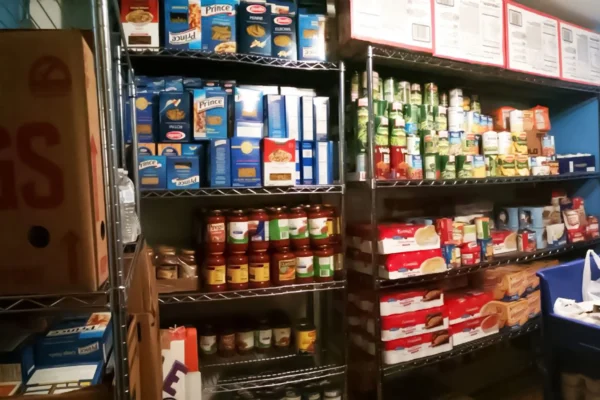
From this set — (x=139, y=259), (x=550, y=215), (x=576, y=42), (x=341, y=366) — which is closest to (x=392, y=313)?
(x=341, y=366)

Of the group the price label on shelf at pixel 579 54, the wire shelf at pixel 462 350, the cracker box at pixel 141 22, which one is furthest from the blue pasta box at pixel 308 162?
the price label on shelf at pixel 579 54

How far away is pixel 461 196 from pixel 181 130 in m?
1.79

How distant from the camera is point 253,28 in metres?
1.78

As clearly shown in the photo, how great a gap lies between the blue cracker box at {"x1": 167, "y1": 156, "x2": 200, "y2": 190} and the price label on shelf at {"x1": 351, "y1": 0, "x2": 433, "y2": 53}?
33.0 inches

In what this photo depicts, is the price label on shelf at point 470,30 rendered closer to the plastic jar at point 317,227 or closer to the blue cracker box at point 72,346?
the plastic jar at point 317,227

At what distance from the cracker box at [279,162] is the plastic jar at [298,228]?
0.47 feet

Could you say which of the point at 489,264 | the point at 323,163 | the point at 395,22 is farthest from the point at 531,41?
the point at 323,163

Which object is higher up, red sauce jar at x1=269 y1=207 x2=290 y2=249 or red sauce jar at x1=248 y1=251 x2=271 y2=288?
red sauce jar at x1=269 y1=207 x2=290 y2=249

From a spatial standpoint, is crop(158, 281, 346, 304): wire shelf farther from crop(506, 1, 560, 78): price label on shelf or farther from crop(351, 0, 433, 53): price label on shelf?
crop(506, 1, 560, 78): price label on shelf

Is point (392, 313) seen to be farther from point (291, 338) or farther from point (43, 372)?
point (43, 372)

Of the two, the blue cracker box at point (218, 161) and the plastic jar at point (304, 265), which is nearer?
the blue cracker box at point (218, 161)

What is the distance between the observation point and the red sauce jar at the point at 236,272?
1.76 m

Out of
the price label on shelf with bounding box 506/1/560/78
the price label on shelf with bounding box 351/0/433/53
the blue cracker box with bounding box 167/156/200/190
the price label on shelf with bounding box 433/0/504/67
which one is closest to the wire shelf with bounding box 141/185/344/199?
the blue cracker box with bounding box 167/156/200/190

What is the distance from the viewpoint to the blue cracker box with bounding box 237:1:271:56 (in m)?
1.78
